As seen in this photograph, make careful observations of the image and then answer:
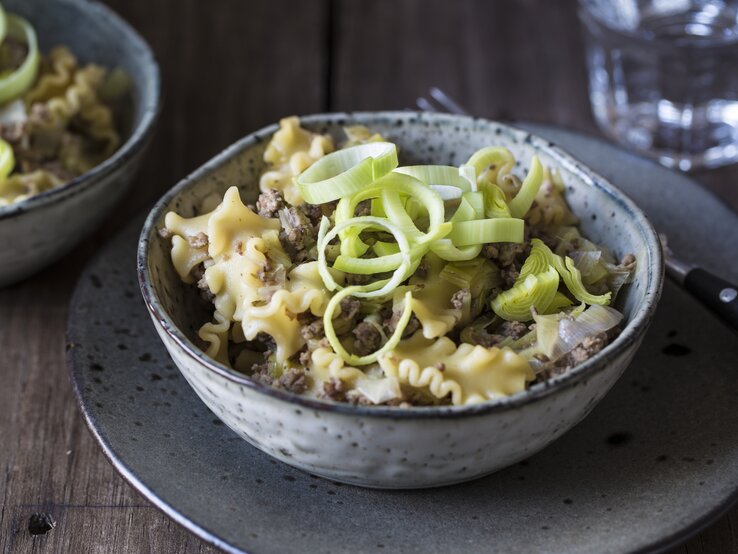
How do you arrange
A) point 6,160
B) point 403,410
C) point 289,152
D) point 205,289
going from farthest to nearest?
point 6,160 → point 289,152 → point 205,289 → point 403,410

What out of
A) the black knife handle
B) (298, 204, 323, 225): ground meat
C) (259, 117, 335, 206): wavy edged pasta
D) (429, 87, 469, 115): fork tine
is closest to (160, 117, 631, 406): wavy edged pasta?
(298, 204, 323, 225): ground meat

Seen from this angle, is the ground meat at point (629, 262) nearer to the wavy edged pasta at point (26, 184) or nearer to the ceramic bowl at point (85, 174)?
the ceramic bowl at point (85, 174)

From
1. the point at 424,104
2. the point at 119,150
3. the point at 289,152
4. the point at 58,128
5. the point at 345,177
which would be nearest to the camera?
the point at 345,177

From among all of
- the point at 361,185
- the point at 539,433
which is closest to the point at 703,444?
the point at 539,433

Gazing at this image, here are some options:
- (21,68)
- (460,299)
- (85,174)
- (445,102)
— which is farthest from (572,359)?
(21,68)

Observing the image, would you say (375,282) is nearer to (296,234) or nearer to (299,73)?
(296,234)

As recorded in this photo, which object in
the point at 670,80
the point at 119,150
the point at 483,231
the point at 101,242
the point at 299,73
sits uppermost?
the point at 483,231

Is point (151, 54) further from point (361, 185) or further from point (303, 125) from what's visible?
point (361, 185)
